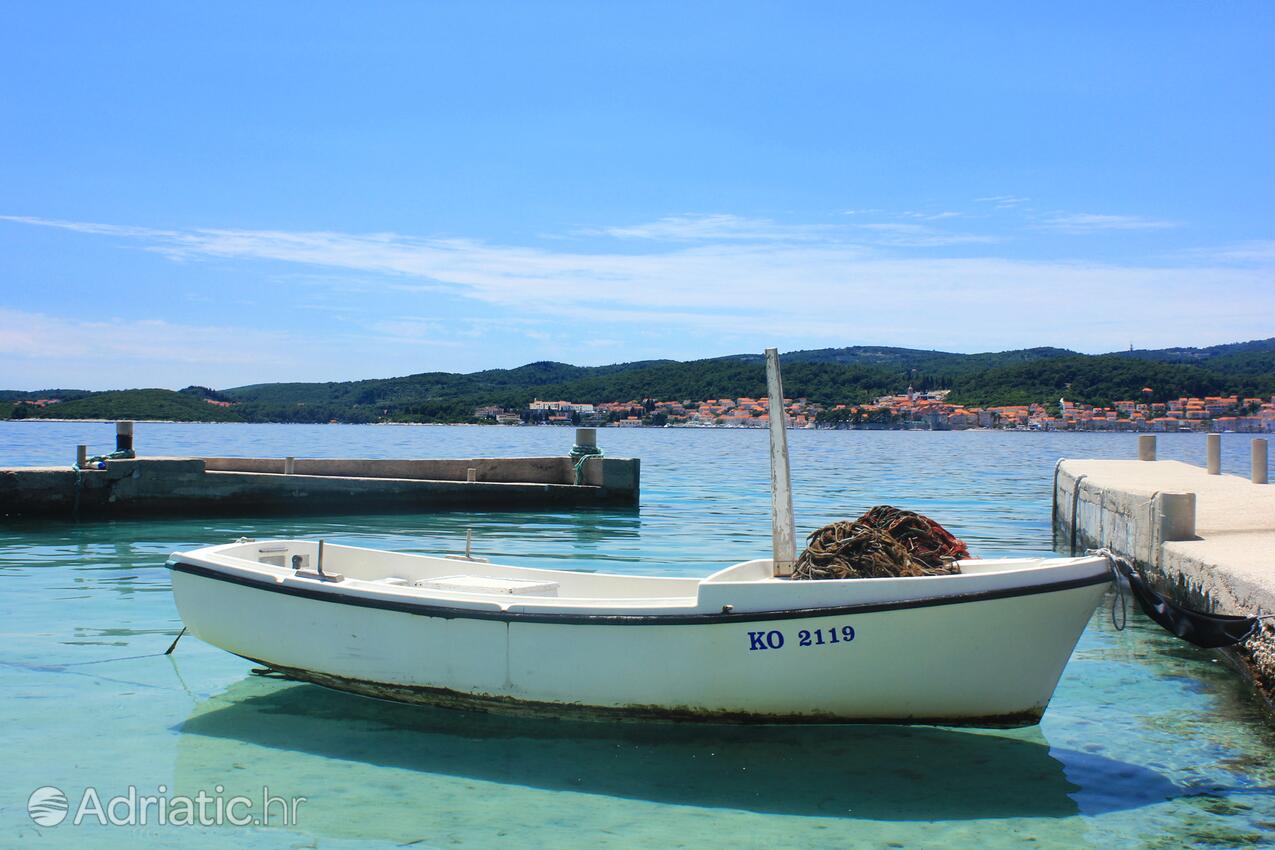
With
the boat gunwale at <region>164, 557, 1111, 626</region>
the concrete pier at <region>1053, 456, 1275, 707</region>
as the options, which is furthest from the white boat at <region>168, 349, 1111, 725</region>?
the concrete pier at <region>1053, 456, 1275, 707</region>

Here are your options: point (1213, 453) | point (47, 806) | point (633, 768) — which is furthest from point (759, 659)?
point (1213, 453)

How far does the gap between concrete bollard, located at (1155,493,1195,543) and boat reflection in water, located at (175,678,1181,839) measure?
12.5 feet

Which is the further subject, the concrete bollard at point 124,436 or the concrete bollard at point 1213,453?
the concrete bollard at point 124,436

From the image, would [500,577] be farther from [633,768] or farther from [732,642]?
[732,642]

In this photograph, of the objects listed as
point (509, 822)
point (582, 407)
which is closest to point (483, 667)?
point (509, 822)

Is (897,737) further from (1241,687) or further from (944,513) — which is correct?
(944,513)

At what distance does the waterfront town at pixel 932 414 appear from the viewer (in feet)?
313

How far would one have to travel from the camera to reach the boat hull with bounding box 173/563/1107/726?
5.87 m

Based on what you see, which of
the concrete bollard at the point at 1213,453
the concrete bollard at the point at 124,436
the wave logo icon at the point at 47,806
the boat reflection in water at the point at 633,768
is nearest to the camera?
the wave logo icon at the point at 47,806

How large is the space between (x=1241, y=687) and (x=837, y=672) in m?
3.90

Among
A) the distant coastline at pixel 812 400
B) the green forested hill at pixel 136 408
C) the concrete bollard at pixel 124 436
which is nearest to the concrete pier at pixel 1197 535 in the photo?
the concrete bollard at pixel 124 436

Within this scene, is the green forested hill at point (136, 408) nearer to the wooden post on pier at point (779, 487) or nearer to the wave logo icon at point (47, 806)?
the wave logo icon at point (47, 806)

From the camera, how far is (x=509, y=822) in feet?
17.7

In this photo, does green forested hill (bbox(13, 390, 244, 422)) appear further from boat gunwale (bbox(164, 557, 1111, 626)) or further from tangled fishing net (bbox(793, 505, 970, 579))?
tangled fishing net (bbox(793, 505, 970, 579))
